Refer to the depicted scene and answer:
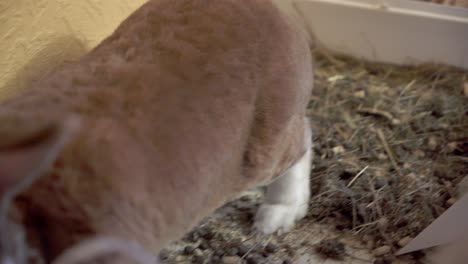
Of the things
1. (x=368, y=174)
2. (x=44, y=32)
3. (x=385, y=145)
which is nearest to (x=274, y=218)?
(x=368, y=174)

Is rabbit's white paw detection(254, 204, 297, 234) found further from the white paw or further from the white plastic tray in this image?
the white plastic tray

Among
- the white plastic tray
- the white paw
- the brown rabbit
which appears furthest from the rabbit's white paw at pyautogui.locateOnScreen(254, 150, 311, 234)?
the white plastic tray

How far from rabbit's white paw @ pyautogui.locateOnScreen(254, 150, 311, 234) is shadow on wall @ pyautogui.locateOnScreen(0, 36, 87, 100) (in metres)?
0.55

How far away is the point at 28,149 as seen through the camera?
49 cm

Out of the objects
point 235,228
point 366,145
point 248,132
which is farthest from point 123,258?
point 366,145

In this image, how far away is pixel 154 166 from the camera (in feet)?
2.40

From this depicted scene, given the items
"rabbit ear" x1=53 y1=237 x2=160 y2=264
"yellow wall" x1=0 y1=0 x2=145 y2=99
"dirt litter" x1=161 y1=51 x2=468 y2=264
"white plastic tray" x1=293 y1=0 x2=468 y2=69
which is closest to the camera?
"rabbit ear" x1=53 y1=237 x2=160 y2=264

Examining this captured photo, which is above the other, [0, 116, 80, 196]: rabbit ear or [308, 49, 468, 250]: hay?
[0, 116, 80, 196]: rabbit ear

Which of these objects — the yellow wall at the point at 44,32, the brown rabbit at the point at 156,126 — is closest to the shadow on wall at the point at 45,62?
the yellow wall at the point at 44,32

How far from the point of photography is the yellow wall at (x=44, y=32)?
3.22 feet

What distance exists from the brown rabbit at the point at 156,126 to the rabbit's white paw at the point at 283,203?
12 cm

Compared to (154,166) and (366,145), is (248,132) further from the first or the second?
(366,145)

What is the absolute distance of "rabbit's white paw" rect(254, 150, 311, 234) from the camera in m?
1.20

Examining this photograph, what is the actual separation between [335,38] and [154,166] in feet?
4.14
